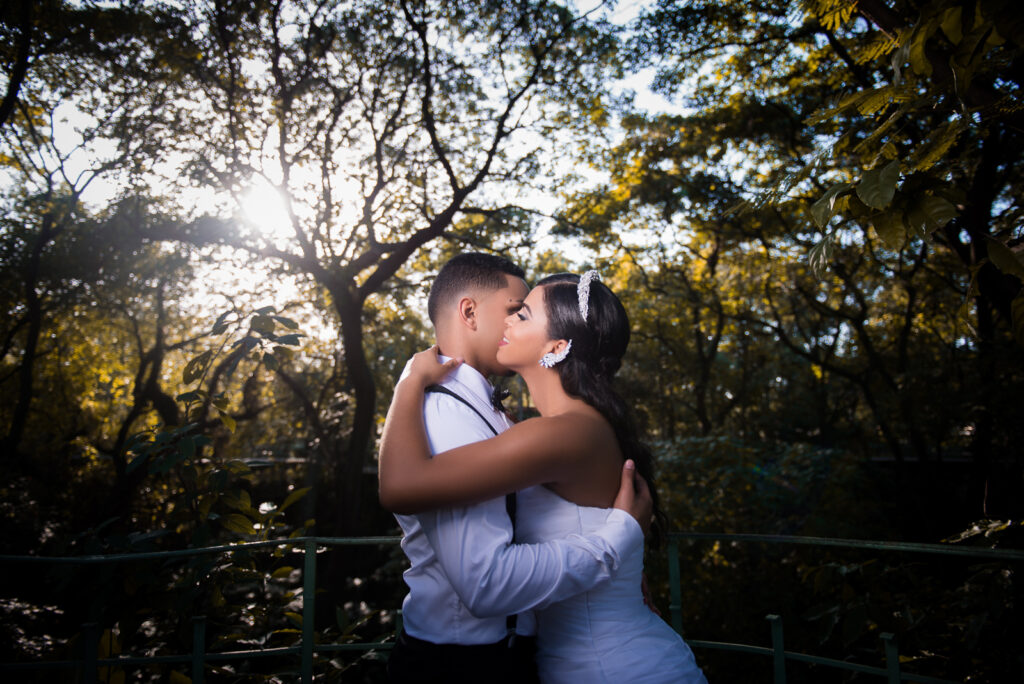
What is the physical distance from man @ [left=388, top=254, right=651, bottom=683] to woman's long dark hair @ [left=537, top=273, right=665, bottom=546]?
192 mm

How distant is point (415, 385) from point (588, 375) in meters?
0.50

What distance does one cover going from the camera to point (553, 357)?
1.78m

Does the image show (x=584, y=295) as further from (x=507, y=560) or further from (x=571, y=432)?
(x=507, y=560)

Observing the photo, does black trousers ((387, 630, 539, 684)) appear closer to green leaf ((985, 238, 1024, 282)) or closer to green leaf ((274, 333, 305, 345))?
green leaf ((274, 333, 305, 345))

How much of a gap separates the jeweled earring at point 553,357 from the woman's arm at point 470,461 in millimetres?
240

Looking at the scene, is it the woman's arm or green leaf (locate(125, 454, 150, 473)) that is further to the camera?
green leaf (locate(125, 454, 150, 473))

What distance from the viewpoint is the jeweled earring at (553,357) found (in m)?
1.77

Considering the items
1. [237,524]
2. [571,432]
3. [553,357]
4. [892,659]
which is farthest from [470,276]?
[892,659]

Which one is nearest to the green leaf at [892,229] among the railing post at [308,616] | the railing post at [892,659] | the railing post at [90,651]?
the railing post at [892,659]

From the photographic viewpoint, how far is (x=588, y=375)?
1749 mm

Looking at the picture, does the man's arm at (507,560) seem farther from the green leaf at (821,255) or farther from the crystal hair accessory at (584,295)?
the green leaf at (821,255)

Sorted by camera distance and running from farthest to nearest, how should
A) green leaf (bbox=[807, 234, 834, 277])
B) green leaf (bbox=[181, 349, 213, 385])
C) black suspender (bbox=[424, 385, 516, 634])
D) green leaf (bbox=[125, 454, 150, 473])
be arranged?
green leaf (bbox=[181, 349, 213, 385]) < green leaf (bbox=[125, 454, 150, 473]) < green leaf (bbox=[807, 234, 834, 277]) < black suspender (bbox=[424, 385, 516, 634])

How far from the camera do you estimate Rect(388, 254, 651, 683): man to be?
135 centimetres

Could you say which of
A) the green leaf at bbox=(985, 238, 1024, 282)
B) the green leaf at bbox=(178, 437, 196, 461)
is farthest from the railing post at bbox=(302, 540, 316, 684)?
the green leaf at bbox=(985, 238, 1024, 282)
